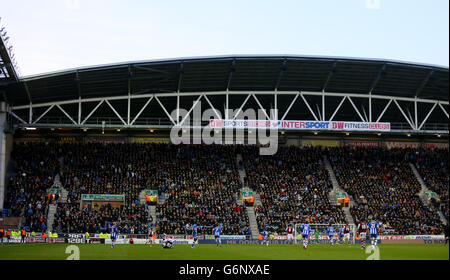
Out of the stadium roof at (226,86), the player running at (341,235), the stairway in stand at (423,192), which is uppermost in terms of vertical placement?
the stadium roof at (226,86)

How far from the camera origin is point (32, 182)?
5044 cm

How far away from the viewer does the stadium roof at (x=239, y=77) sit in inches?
1859

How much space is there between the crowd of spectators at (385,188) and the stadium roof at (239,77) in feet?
30.2

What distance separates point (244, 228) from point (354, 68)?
1859cm

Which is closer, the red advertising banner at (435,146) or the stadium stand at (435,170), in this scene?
the stadium stand at (435,170)

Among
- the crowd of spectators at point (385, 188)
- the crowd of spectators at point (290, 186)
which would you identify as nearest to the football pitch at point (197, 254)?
the crowd of spectators at point (290, 186)

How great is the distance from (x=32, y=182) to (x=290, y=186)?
26.1 metres

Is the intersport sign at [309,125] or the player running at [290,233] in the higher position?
the intersport sign at [309,125]

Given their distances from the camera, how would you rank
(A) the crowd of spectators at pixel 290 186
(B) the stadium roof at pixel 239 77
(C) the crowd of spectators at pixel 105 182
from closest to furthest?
(C) the crowd of spectators at pixel 105 182, (B) the stadium roof at pixel 239 77, (A) the crowd of spectators at pixel 290 186

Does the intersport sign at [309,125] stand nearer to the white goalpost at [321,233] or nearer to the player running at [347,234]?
the white goalpost at [321,233]

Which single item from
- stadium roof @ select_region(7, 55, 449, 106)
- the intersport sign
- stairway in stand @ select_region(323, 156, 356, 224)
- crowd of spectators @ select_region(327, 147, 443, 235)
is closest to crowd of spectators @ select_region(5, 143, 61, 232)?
stadium roof @ select_region(7, 55, 449, 106)

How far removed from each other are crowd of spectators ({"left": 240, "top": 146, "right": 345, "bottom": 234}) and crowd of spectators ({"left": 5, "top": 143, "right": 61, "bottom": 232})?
66.2ft

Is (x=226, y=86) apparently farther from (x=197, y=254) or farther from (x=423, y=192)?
(x=197, y=254)

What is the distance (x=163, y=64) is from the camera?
4728 centimetres
